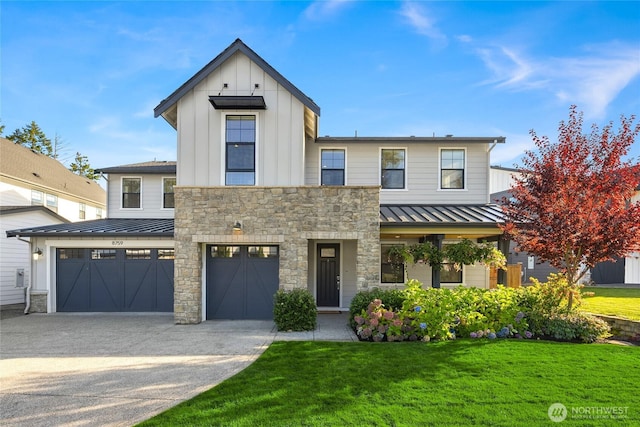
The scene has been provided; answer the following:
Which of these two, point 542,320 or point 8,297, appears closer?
point 542,320

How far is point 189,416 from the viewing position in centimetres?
424

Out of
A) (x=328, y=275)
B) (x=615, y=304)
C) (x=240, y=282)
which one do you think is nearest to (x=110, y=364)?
(x=240, y=282)

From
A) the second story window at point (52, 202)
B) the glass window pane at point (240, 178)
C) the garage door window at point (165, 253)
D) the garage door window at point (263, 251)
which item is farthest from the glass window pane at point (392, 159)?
the second story window at point (52, 202)

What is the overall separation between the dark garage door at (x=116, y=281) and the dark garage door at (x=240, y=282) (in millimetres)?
2252

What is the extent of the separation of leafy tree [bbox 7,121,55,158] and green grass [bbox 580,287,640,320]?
145 feet

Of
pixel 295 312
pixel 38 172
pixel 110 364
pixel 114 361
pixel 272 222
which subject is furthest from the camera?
pixel 38 172

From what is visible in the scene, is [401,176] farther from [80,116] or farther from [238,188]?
[80,116]

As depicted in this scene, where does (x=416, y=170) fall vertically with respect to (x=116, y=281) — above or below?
above

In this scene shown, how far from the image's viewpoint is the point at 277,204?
31.7 feet

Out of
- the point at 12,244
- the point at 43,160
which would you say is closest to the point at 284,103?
the point at 12,244

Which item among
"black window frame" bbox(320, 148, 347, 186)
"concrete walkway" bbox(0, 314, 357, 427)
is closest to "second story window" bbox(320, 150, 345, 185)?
"black window frame" bbox(320, 148, 347, 186)

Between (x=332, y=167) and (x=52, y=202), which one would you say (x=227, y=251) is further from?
(x=52, y=202)

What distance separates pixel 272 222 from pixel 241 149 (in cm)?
286

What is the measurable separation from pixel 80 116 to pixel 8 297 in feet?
31.9
